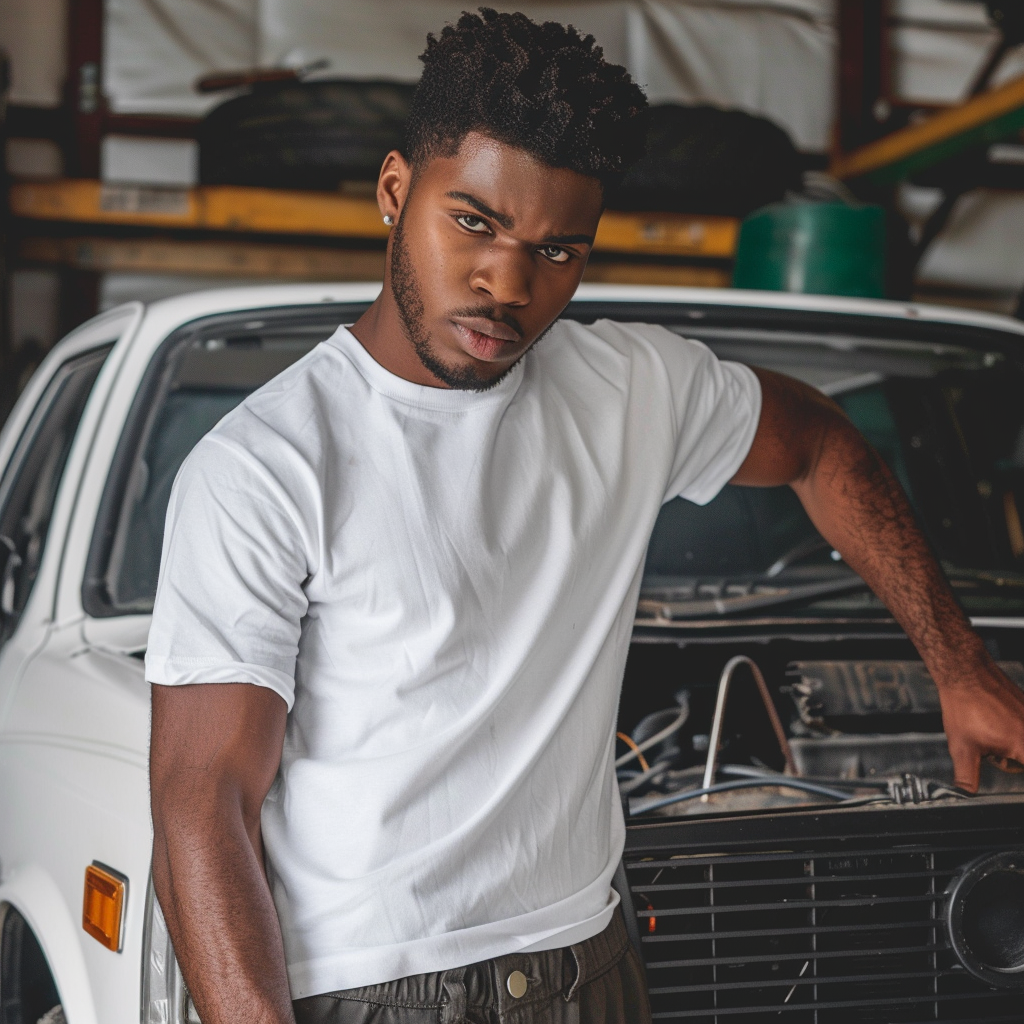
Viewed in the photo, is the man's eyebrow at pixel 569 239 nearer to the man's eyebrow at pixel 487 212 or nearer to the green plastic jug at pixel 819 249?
the man's eyebrow at pixel 487 212

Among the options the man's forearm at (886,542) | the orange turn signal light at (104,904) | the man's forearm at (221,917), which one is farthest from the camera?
the man's forearm at (886,542)

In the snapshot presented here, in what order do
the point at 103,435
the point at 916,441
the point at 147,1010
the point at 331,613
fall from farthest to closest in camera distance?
the point at 916,441
the point at 103,435
the point at 147,1010
the point at 331,613

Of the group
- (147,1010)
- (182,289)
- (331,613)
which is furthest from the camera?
(182,289)

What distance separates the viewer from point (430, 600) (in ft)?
4.03

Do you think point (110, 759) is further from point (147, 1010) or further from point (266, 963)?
point (266, 963)

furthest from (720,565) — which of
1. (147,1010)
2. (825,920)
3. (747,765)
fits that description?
(147,1010)

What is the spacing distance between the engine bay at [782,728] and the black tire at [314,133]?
7.90ft

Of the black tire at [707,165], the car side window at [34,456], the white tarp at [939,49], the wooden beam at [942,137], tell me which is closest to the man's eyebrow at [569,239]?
the car side window at [34,456]

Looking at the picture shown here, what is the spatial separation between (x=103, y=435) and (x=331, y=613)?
122 centimetres

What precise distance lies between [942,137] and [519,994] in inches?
151

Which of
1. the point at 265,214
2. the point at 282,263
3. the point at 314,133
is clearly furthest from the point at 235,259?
the point at 314,133

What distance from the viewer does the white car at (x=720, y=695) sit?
4.99ft

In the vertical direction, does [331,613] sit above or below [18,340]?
above

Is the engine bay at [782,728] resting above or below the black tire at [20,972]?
above
